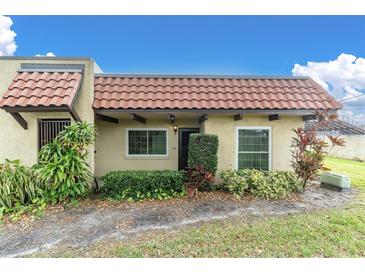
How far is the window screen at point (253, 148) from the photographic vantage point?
8.51 m

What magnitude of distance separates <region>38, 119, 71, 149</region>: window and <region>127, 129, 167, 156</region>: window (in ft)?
9.36

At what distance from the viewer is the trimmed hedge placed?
7441 millimetres

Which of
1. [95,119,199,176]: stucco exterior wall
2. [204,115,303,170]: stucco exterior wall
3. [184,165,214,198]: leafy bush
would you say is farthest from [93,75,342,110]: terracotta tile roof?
[184,165,214,198]: leafy bush

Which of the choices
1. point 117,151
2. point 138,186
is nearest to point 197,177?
point 138,186

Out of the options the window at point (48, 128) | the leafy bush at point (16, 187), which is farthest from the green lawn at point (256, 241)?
the window at point (48, 128)

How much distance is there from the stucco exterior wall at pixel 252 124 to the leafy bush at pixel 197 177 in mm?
1225

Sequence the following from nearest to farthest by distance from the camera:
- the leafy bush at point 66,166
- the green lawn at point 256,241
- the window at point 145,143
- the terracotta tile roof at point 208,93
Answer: the green lawn at point 256,241
the leafy bush at point 66,166
the terracotta tile roof at point 208,93
the window at point 145,143

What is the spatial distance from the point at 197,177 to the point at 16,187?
18.5ft

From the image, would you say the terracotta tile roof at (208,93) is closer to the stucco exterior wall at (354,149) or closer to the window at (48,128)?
the window at (48,128)

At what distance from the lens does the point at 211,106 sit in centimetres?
780

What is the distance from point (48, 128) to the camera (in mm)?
7609
